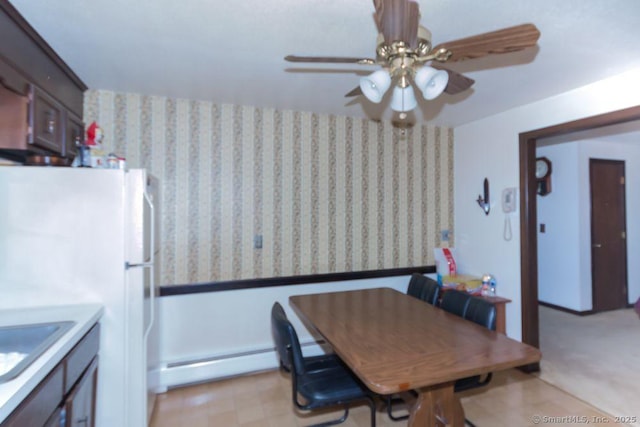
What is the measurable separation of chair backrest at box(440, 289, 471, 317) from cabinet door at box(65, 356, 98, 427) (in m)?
2.09

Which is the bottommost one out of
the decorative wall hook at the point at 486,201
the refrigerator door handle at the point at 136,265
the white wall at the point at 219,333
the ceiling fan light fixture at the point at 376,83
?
the white wall at the point at 219,333

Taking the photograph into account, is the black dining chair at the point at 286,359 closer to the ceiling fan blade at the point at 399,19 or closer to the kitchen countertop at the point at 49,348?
the kitchen countertop at the point at 49,348

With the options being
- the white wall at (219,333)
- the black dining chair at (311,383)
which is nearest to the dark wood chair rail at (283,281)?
the white wall at (219,333)

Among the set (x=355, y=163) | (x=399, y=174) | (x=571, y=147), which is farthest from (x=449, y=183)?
(x=571, y=147)

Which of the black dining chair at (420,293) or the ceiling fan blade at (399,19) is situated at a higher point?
the ceiling fan blade at (399,19)

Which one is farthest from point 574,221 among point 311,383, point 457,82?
point 311,383

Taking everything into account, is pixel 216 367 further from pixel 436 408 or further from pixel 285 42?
pixel 285 42

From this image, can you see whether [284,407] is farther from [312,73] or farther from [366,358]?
[312,73]

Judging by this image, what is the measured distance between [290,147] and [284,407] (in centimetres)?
209

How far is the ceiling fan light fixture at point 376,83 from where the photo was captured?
1.37m

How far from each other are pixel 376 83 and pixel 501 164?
7.36 ft

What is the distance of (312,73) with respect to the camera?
86.4 inches

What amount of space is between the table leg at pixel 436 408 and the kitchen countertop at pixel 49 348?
154cm

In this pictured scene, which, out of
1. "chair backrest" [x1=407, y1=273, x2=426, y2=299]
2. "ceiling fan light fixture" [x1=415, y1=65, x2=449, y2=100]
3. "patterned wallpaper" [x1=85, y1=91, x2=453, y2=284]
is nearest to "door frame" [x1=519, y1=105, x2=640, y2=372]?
"patterned wallpaper" [x1=85, y1=91, x2=453, y2=284]
